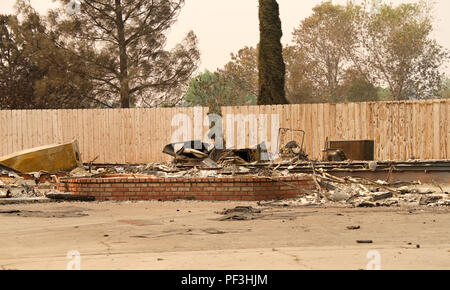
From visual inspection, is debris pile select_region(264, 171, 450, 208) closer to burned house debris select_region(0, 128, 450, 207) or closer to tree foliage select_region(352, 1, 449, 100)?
burned house debris select_region(0, 128, 450, 207)

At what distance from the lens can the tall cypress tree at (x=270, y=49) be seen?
2288cm

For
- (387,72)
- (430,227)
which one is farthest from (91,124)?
(387,72)

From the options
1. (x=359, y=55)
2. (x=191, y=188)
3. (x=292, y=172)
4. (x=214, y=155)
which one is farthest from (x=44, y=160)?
(x=359, y=55)

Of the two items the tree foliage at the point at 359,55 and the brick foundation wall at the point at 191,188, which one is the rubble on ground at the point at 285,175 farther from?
the tree foliage at the point at 359,55

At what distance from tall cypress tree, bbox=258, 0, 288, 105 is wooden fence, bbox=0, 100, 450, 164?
3143mm

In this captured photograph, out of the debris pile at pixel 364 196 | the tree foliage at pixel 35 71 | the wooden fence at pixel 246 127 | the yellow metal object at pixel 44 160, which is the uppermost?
the tree foliage at pixel 35 71

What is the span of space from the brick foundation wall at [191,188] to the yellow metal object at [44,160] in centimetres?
435

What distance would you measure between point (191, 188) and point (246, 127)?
947 cm

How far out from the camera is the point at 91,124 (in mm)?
21484

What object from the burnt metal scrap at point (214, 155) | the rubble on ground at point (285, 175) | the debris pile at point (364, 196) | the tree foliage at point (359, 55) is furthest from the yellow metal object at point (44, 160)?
the tree foliage at point (359, 55)

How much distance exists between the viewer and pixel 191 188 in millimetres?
10820

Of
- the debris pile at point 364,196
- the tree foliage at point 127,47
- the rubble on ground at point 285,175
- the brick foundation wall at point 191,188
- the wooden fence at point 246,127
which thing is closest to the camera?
the debris pile at point 364,196
